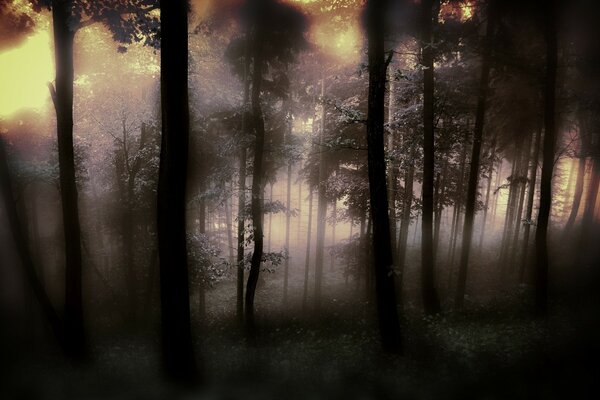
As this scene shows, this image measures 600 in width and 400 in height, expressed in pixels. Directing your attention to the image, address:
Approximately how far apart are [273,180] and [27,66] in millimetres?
10324

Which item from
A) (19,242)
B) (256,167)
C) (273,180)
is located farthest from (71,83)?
(273,180)

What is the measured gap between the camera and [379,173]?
8406mm

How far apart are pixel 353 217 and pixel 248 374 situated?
1006 centimetres

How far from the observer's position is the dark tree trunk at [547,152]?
10070 millimetres

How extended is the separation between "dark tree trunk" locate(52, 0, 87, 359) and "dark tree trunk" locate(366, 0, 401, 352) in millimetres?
7183

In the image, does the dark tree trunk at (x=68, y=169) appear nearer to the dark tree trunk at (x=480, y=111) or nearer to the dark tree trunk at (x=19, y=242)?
the dark tree trunk at (x=19, y=242)

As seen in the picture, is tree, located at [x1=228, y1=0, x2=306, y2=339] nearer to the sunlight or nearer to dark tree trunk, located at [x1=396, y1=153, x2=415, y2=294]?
the sunlight

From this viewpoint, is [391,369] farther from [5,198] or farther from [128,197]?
[128,197]

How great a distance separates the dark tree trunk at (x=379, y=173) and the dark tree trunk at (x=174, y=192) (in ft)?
13.9

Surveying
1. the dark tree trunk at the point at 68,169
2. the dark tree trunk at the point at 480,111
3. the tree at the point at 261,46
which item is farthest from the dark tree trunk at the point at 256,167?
the dark tree trunk at the point at 480,111

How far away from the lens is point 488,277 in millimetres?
19016

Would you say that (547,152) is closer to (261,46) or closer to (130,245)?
(261,46)

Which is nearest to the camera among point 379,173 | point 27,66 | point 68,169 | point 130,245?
point 379,173

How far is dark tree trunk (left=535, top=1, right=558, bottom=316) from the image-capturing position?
33.0 ft
